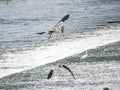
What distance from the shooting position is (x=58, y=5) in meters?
36.6

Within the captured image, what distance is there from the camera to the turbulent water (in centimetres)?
1950

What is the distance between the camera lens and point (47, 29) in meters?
26.3

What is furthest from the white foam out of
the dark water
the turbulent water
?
the dark water

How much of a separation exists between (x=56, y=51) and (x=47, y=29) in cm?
590

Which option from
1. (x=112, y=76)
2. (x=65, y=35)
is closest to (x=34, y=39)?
(x=65, y=35)

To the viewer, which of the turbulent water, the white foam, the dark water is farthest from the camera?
the turbulent water

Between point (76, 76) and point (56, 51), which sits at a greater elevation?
point (76, 76)

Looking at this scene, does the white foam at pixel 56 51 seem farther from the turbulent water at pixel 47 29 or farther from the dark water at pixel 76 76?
the dark water at pixel 76 76

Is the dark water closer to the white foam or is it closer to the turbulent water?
the white foam

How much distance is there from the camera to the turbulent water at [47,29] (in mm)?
19500

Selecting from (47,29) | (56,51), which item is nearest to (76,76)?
(56,51)

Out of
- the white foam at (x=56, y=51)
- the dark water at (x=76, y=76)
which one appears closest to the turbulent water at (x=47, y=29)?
the white foam at (x=56, y=51)

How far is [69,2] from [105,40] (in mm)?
16537

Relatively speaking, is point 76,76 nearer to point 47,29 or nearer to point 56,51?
point 56,51
